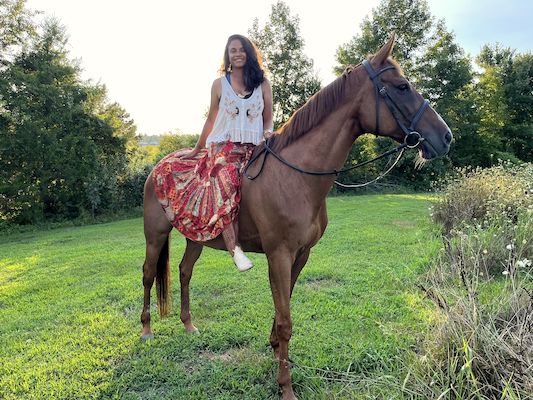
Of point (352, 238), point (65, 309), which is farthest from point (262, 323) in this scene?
point (352, 238)

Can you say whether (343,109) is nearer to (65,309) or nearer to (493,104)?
(65,309)

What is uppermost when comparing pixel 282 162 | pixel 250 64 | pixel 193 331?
pixel 250 64

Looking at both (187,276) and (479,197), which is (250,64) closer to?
(187,276)

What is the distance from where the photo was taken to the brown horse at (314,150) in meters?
2.36

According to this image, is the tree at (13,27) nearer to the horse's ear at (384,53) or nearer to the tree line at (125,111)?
the tree line at (125,111)

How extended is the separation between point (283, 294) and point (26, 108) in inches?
594

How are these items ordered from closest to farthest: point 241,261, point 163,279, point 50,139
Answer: point 241,261, point 163,279, point 50,139

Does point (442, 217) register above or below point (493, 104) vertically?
below

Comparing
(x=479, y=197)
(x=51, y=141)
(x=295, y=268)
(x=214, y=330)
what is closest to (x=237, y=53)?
(x=295, y=268)

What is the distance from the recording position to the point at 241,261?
2.86m

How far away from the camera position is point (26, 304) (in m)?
→ 5.04

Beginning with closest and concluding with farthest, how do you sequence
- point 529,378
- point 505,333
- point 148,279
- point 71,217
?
point 529,378 < point 505,333 < point 148,279 < point 71,217

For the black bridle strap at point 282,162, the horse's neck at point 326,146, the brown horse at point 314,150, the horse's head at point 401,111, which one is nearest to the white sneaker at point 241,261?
the brown horse at point 314,150

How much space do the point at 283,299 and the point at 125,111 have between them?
910 inches
